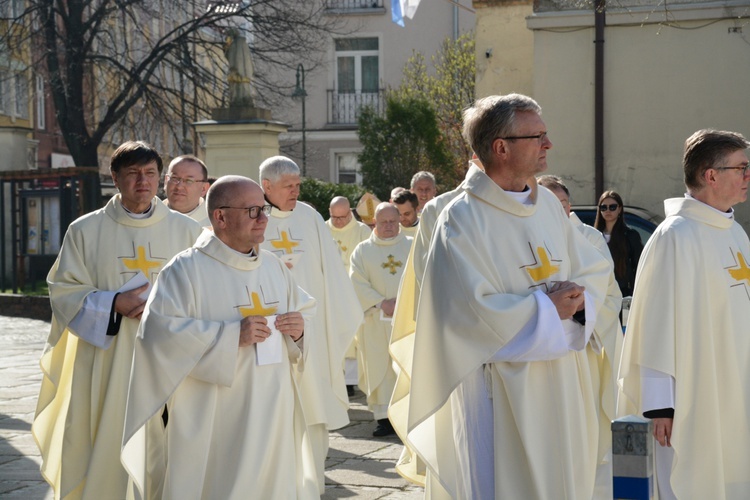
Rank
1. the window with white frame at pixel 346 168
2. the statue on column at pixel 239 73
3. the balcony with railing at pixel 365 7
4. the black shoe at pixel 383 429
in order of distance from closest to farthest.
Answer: the black shoe at pixel 383 429 → the statue on column at pixel 239 73 → the balcony with railing at pixel 365 7 → the window with white frame at pixel 346 168

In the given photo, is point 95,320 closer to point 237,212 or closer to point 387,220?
point 237,212

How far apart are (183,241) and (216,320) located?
1.47 meters

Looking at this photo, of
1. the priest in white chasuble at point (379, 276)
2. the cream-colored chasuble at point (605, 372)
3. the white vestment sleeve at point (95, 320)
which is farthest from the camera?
the priest in white chasuble at point (379, 276)

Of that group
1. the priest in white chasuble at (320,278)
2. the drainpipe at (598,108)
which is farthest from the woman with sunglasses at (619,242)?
the drainpipe at (598,108)

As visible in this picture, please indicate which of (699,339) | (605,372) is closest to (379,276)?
(605,372)

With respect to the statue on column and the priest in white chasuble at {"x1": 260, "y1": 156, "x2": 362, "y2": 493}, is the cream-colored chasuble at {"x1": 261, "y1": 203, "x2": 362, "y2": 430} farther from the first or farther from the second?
the statue on column

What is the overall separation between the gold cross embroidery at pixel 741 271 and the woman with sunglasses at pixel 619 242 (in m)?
4.72

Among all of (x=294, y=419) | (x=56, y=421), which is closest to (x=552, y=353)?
(x=294, y=419)

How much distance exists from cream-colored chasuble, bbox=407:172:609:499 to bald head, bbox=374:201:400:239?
18.7ft

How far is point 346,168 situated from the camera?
120 feet

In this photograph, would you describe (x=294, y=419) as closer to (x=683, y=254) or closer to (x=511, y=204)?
(x=511, y=204)

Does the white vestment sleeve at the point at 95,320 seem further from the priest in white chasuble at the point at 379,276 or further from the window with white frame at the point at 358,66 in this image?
the window with white frame at the point at 358,66

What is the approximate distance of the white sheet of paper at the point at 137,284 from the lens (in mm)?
6314

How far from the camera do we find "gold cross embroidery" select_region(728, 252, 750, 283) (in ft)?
17.2
